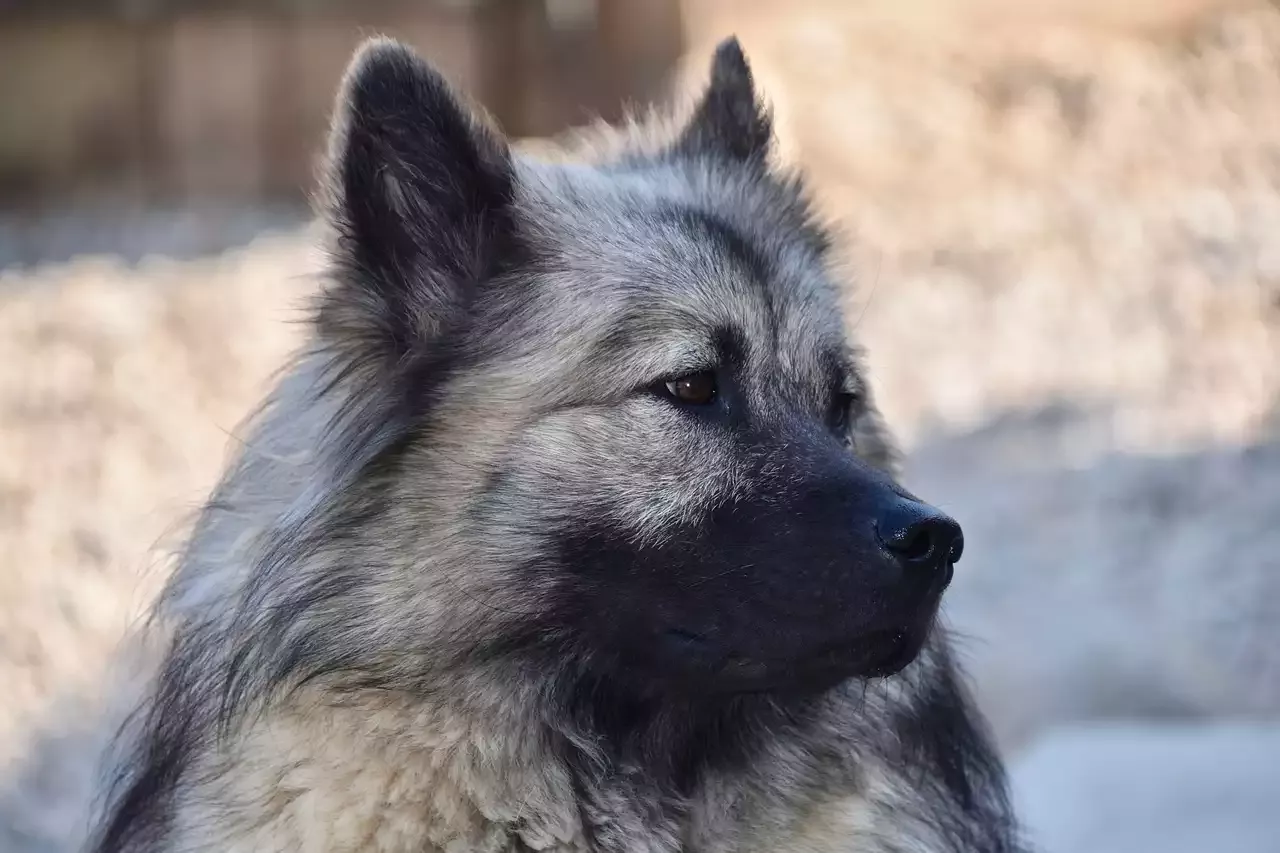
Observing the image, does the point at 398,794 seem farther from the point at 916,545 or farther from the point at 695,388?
the point at 916,545

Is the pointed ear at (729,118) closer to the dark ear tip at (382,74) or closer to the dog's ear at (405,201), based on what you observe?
the dog's ear at (405,201)

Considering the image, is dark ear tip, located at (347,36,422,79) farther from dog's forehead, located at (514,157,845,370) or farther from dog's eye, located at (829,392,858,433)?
dog's eye, located at (829,392,858,433)

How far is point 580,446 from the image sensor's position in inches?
96.0

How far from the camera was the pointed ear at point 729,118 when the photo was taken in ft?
10.3

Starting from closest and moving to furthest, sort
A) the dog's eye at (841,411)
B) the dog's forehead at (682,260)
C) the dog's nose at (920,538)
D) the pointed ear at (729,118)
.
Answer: the dog's nose at (920,538)
the dog's forehead at (682,260)
the dog's eye at (841,411)
the pointed ear at (729,118)

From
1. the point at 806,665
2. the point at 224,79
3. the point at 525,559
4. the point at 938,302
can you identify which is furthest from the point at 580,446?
the point at 224,79

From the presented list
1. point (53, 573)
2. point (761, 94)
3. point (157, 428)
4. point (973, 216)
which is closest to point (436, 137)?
point (761, 94)

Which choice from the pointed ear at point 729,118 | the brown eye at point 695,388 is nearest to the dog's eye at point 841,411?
the brown eye at point 695,388

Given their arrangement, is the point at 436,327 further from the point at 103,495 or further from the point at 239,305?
the point at 239,305

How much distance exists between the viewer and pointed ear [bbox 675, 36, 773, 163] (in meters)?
3.14

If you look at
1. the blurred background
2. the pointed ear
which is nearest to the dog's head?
the blurred background

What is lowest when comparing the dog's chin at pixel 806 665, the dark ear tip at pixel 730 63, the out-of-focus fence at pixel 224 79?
the dog's chin at pixel 806 665

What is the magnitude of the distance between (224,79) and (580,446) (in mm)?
8624

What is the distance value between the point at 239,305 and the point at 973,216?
4123 mm
